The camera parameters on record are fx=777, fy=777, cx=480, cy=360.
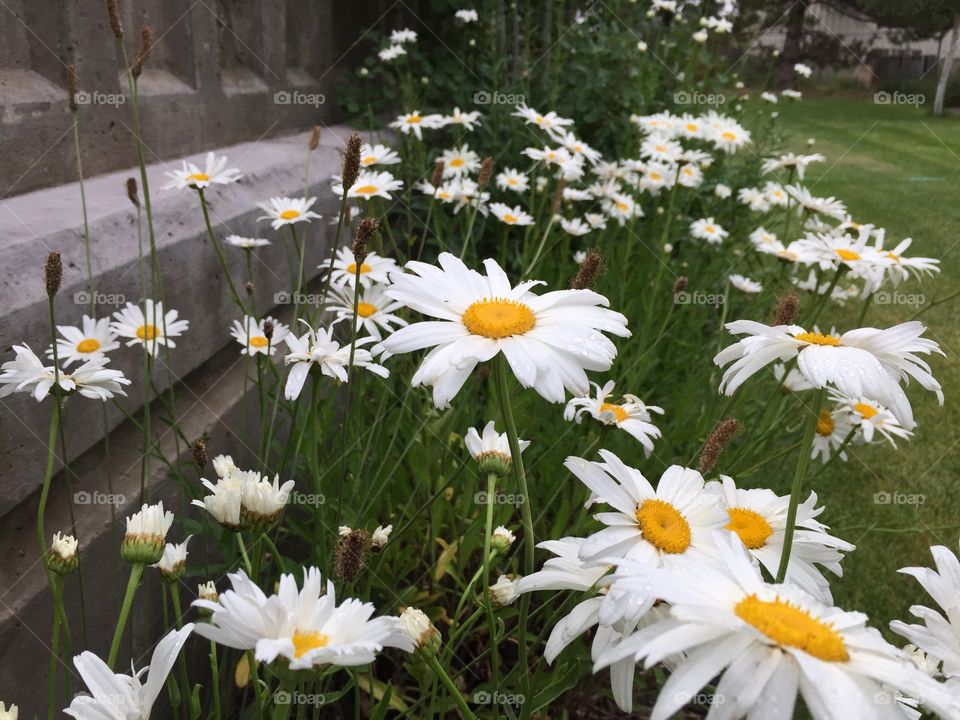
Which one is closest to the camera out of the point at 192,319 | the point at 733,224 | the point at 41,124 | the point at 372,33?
the point at 41,124

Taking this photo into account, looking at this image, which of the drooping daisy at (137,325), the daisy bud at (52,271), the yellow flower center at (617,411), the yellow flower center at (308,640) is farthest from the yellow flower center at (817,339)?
the drooping daisy at (137,325)

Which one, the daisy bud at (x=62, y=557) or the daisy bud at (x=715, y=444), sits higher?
the daisy bud at (x=715, y=444)

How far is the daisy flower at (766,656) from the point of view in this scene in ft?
1.56

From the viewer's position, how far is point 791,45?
3988mm

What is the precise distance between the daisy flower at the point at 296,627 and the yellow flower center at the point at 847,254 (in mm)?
1160

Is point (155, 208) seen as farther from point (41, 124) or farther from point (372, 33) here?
point (372, 33)

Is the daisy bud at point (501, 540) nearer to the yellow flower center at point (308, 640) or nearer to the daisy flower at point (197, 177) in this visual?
the yellow flower center at point (308, 640)

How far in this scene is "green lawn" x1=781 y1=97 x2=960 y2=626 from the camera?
1.88m

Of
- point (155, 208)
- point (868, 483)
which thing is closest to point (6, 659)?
point (155, 208)

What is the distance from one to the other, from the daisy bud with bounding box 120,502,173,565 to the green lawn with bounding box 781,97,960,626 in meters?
1.43

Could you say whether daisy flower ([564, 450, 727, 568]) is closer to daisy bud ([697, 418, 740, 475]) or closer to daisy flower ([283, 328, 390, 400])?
daisy bud ([697, 418, 740, 475])

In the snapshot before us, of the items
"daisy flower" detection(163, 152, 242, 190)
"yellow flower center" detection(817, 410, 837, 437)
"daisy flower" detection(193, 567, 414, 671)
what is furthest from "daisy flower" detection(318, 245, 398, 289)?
"yellow flower center" detection(817, 410, 837, 437)

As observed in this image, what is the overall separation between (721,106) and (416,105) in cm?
179

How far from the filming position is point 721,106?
395 cm
